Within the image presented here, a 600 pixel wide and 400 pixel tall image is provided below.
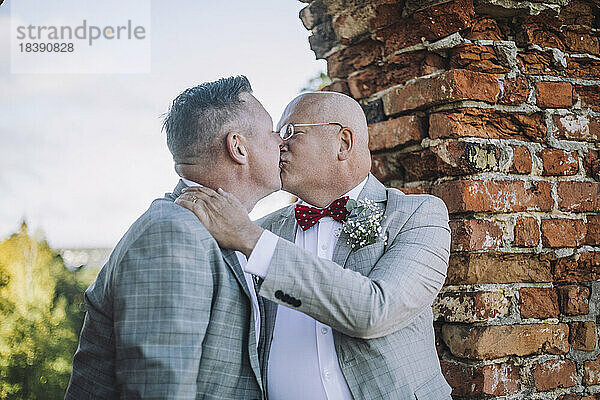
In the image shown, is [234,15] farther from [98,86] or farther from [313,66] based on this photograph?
[98,86]

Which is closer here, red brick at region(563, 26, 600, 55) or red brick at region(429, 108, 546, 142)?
red brick at region(429, 108, 546, 142)

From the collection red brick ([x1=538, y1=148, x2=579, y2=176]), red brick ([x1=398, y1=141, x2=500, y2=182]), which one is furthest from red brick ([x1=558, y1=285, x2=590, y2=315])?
red brick ([x1=398, y1=141, x2=500, y2=182])

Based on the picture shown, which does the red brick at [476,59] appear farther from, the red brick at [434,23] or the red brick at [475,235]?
the red brick at [475,235]

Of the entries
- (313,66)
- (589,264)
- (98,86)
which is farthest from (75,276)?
(589,264)

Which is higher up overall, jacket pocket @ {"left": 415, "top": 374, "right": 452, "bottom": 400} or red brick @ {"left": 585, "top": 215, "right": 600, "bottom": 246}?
red brick @ {"left": 585, "top": 215, "right": 600, "bottom": 246}

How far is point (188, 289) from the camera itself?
1.93m

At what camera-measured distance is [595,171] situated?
279 centimetres

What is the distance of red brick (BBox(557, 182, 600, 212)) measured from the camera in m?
2.70

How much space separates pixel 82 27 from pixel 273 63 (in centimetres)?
171

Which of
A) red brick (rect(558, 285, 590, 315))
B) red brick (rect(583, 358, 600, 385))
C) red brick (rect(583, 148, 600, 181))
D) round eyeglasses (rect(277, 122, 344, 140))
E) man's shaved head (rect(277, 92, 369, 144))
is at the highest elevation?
man's shaved head (rect(277, 92, 369, 144))

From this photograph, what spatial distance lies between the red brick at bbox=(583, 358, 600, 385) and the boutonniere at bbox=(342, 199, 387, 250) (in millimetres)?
1052

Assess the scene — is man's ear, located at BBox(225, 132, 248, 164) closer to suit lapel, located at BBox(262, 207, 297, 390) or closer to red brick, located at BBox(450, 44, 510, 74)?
suit lapel, located at BBox(262, 207, 297, 390)

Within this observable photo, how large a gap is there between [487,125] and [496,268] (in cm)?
58

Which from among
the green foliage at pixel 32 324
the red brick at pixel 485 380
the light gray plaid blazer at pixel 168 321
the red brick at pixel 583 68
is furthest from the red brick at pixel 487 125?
the green foliage at pixel 32 324
